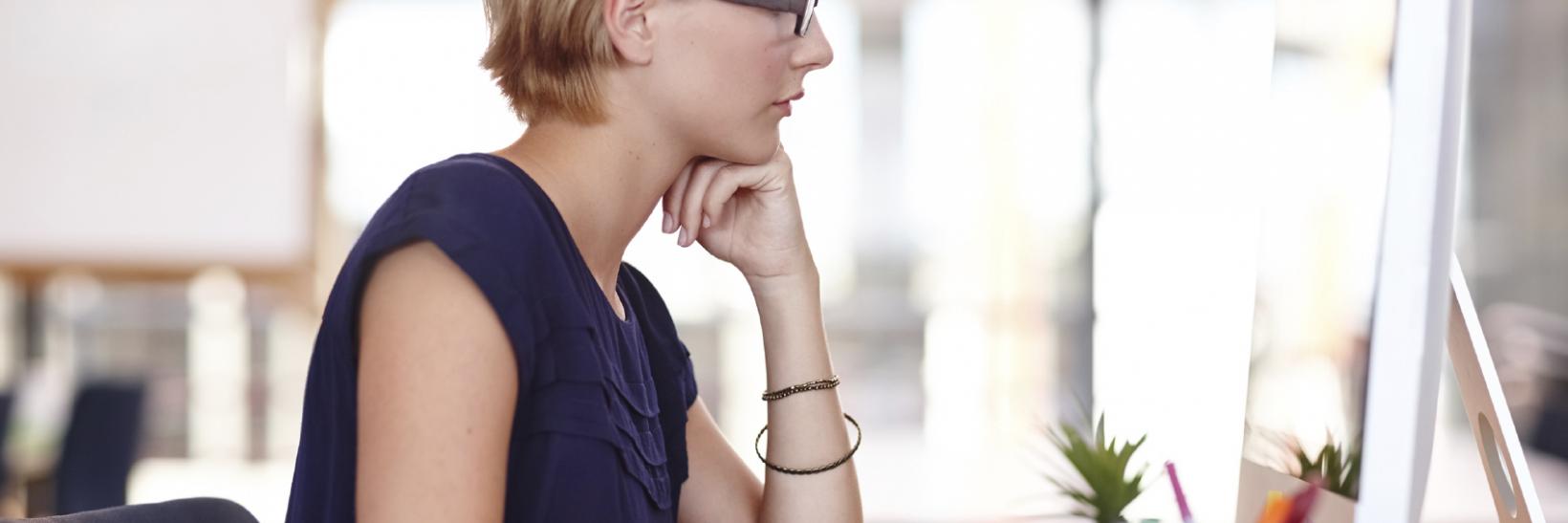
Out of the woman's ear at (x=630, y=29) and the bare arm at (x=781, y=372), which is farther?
the bare arm at (x=781, y=372)

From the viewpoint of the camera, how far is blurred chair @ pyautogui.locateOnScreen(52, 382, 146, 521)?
3469mm

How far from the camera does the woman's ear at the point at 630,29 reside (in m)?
1.12

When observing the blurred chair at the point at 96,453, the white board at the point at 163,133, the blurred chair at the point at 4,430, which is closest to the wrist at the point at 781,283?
the blurred chair at the point at 96,453

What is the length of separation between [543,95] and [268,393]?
17.7ft

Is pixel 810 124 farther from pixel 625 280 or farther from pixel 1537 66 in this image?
pixel 625 280

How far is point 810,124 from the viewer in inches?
242

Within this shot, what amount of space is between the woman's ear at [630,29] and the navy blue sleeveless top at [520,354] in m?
0.14

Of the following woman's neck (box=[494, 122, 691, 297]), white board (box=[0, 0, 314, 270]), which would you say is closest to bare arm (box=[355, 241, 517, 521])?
woman's neck (box=[494, 122, 691, 297])

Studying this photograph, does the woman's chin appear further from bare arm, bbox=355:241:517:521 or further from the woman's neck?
bare arm, bbox=355:241:517:521

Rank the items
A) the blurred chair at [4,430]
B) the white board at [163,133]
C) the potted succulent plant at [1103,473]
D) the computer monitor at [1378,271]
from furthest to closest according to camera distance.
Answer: the white board at [163,133] < the blurred chair at [4,430] < the potted succulent plant at [1103,473] < the computer monitor at [1378,271]

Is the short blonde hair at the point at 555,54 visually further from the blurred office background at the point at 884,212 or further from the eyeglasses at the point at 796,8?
the blurred office background at the point at 884,212

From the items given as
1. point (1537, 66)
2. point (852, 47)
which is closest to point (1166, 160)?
point (852, 47)

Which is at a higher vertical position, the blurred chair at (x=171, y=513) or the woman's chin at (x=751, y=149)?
the woman's chin at (x=751, y=149)

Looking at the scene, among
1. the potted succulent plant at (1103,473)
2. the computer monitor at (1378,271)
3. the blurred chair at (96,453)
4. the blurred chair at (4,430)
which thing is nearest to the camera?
the computer monitor at (1378,271)
